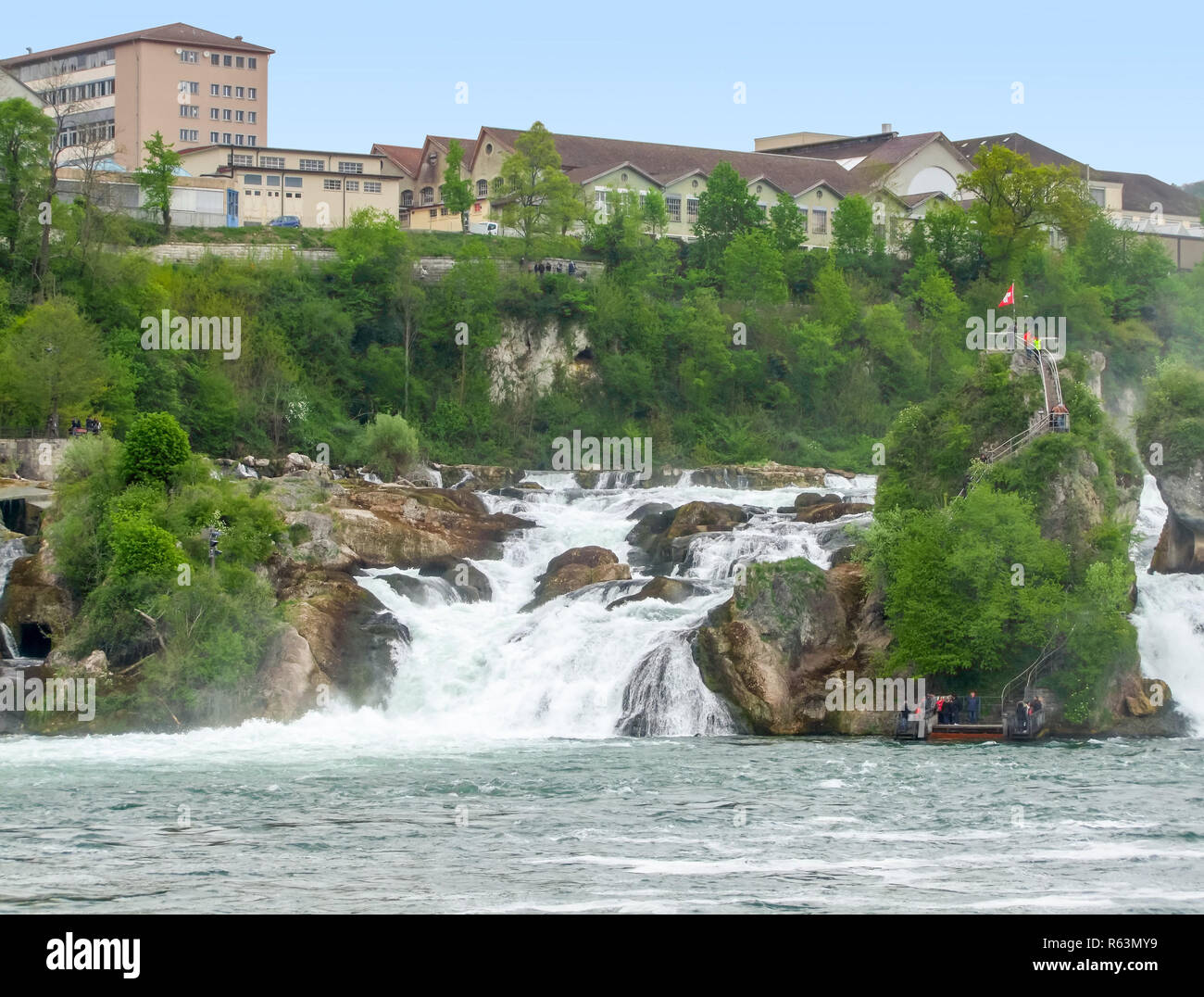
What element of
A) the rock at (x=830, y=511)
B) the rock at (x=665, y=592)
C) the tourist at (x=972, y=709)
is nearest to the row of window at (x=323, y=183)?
the rock at (x=830, y=511)

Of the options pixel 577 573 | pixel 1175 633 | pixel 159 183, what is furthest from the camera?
pixel 159 183

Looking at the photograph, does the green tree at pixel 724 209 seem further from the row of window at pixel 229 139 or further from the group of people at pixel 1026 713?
Result: the group of people at pixel 1026 713

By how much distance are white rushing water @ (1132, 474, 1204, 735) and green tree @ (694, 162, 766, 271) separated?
57.9 m

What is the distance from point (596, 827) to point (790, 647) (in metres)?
18.9

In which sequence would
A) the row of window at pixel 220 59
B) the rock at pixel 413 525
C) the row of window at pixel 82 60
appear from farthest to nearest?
the row of window at pixel 220 59
the row of window at pixel 82 60
the rock at pixel 413 525

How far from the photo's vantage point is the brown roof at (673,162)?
124250 mm

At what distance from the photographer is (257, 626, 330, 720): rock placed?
190 feet

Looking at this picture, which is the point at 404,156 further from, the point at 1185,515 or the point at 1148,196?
the point at 1185,515

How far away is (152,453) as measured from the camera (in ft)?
211

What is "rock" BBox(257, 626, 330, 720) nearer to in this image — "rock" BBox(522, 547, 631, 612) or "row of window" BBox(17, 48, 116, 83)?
"rock" BBox(522, 547, 631, 612)

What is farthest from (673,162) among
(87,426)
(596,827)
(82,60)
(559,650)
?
(596,827)

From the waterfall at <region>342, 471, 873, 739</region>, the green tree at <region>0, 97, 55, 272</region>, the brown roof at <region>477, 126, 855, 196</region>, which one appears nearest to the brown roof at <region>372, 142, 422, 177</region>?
the brown roof at <region>477, 126, 855, 196</region>

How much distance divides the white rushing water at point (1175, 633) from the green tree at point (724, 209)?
57.9 m
